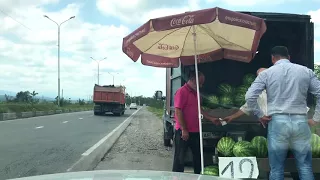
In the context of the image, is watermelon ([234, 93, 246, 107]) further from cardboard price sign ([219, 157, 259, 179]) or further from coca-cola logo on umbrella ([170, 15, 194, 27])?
coca-cola logo on umbrella ([170, 15, 194, 27])

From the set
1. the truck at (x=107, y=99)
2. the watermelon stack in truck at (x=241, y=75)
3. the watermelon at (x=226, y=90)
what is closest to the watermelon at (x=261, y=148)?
the watermelon stack in truck at (x=241, y=75)

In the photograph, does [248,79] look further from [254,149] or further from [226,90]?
[254,149]

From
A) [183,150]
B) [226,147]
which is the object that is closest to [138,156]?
[183,150]

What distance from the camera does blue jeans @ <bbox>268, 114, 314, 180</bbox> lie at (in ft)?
16.0

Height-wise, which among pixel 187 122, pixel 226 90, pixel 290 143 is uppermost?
pixel 226 90

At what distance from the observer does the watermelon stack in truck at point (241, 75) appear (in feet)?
22.6

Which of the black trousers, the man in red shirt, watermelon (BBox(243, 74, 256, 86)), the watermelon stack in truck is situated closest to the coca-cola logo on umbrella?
the man in red shirt

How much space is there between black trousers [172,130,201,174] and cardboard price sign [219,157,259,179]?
1.11 meters

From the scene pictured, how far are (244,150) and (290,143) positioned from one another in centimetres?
76

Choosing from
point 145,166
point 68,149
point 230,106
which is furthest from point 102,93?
point 230,106

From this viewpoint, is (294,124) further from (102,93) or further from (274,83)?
(102,93)

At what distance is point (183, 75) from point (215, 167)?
2407 millimetres

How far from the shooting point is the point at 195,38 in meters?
6.41

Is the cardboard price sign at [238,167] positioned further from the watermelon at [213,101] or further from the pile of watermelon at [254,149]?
the watermelon at [213,101]
